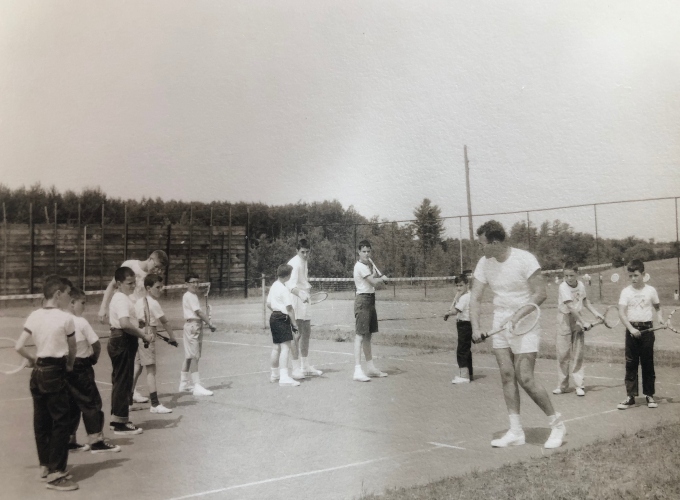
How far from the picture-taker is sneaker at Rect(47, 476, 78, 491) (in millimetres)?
5371

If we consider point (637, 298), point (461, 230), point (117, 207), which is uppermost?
point (117, 207)

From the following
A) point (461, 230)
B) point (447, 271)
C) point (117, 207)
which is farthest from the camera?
point (117, 207)

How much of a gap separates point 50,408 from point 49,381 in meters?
0.22

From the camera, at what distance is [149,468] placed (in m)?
5.95

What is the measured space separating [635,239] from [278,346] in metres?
13.2

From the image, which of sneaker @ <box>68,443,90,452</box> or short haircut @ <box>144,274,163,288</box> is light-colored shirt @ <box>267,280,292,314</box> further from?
sneaker @ <box>68,443,90,452</box>

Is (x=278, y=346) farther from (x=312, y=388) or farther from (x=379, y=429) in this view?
(x=379, y=429)

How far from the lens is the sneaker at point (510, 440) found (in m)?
6.39

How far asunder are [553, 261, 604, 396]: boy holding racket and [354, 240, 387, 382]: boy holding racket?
259cm

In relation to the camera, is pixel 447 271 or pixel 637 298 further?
pixel 447 271

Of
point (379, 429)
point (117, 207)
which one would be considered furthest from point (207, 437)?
point (117, 207)

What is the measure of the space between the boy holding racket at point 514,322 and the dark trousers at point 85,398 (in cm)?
362

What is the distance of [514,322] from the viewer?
638cm

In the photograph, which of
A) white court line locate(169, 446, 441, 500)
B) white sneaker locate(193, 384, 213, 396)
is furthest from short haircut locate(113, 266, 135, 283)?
white court line locate(169, 446, 441, 500)
